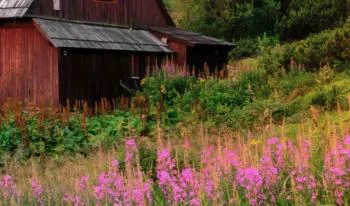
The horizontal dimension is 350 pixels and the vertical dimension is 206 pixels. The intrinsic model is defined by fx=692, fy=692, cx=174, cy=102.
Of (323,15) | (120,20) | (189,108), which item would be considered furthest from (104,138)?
(323,15)

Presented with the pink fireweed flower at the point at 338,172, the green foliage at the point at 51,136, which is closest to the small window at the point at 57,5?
the green foliage at the point at 51,136

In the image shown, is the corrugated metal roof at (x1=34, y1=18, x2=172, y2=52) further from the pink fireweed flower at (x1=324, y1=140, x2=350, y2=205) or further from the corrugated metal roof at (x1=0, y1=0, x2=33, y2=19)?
the pink fireweed flower at (x1=324, y1=140, x2=350, y2=205)

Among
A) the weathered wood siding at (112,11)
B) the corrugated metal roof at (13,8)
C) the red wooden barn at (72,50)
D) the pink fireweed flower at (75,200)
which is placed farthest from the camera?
the weathered wood siding at (112,11)

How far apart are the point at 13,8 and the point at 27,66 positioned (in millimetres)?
1803

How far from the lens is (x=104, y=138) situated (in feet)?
42.8

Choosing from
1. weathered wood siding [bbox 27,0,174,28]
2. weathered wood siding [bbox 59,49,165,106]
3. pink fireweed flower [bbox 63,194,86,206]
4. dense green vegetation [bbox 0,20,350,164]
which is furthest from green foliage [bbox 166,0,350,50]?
pink fireweed flower [bbox 63,194,86,206]

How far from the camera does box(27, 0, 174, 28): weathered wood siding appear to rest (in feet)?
72.2

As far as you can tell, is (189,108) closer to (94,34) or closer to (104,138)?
(104,138)

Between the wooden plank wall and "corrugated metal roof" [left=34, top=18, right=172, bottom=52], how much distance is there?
571mm

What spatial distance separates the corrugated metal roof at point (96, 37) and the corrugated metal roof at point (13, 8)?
1.62 feet

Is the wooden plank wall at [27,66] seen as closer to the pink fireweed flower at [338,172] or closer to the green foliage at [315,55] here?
the green foliage at [315,55]

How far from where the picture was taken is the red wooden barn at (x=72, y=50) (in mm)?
20562

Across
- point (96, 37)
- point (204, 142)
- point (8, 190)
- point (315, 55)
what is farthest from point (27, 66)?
point (8, 190)

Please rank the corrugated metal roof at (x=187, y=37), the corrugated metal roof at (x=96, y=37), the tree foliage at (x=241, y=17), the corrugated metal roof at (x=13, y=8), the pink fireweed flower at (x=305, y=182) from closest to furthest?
the pink fireweed flower at (x=305, y=182), the corrugated metal roof at (x=96, y=37), the corrugated metal roof at (x=13, y=8), the corrugated metal roof at (x=187, y=37), the tree foliage at (x=241, y=17)
